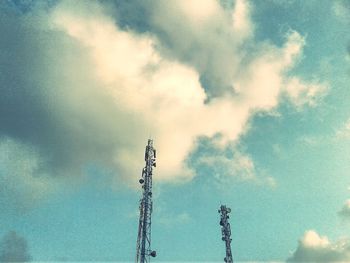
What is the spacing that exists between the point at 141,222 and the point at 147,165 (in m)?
6.95

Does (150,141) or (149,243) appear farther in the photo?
(150,141)

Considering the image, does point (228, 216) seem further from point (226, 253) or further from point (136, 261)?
point (136, 261)

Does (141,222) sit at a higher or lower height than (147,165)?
lower

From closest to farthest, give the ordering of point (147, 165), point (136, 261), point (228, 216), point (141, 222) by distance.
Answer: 1. point (136, 261)
2. point (141, 222)
3. point (147, 165)
4. point (228, 216)

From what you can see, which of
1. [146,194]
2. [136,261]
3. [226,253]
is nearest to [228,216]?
[226,253]

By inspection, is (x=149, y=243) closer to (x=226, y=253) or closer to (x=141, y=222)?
(x=141, y=222)

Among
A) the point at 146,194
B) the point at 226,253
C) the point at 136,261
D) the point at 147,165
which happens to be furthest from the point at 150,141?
the point at 226,253

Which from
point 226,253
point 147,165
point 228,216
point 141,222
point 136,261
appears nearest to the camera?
point 136,261

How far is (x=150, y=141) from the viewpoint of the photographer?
38250mm

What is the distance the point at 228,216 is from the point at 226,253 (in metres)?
5.37

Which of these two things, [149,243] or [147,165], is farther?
[147,165]

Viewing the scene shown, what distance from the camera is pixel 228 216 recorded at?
4312 centimetres

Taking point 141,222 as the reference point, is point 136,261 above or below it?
below

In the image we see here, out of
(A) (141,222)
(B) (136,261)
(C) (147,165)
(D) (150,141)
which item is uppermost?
(D) (150,141)
